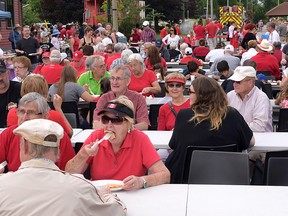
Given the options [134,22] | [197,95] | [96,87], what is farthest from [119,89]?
[134,22]

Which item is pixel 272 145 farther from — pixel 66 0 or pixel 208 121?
pixel 66 0

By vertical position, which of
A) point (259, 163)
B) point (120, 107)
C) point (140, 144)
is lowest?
point (259, 163)

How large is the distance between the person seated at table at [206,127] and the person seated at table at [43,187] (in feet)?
6.64

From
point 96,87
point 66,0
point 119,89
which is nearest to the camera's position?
point 119,89

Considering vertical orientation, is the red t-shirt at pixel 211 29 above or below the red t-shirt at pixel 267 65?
above

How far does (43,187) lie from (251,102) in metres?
4.13

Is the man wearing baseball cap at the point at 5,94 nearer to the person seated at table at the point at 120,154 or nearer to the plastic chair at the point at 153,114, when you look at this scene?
the plastic chair at the point at 153,114

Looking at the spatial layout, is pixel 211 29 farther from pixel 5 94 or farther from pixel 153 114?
pixel 5 94

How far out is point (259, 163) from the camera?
5.34 m

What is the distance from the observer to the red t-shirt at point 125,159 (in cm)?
454

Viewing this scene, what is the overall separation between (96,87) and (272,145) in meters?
4.43

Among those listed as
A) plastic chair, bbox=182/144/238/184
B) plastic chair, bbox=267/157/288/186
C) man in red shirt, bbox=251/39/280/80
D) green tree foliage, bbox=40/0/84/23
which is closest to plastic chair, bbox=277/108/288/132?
plastic chair, bbox=182/144/238/184

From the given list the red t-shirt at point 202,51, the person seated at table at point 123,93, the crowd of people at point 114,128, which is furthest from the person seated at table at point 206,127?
the red t-shirt at point 202,51

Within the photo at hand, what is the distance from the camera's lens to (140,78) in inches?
377
